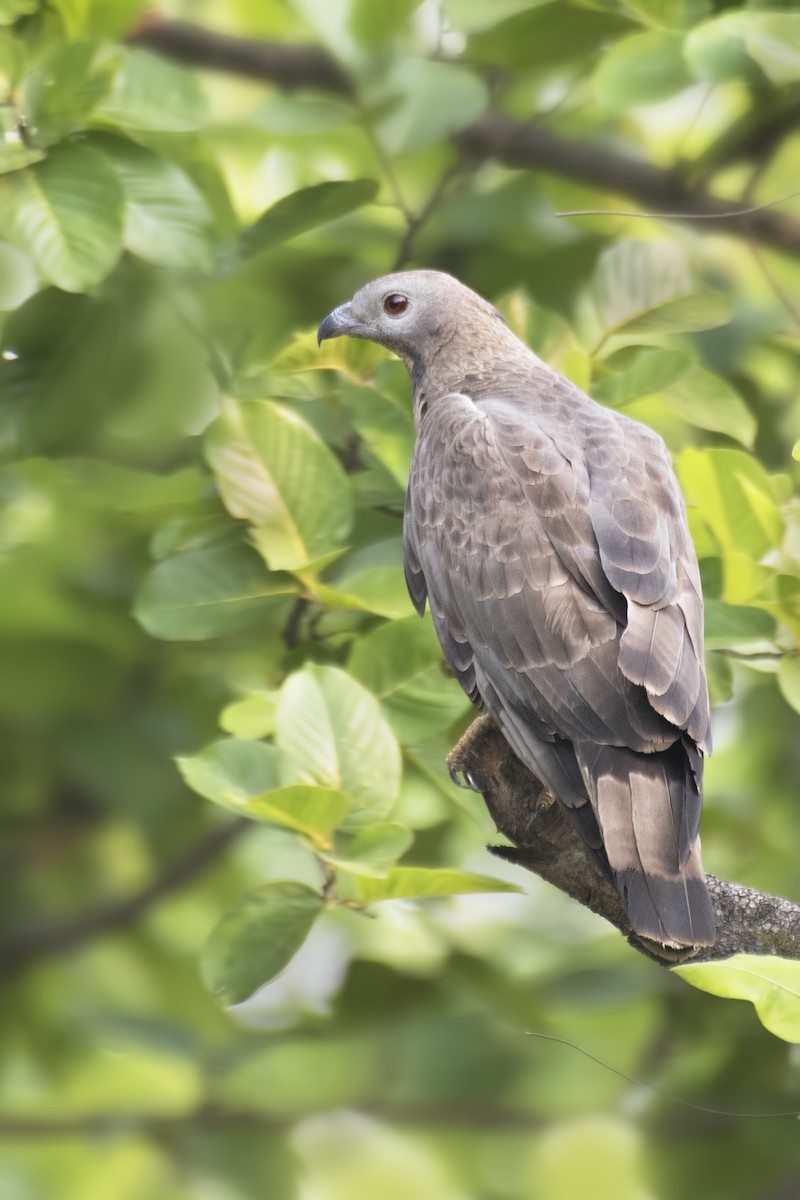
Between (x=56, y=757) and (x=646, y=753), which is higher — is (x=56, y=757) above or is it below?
below

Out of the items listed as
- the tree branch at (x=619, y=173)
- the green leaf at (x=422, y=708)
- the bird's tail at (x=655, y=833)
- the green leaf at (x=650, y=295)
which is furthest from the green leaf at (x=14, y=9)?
the bird's tail at (x=655, y=833)

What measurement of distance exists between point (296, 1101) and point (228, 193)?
2.72 m

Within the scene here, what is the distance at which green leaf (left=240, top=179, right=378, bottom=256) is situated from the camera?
3818mm

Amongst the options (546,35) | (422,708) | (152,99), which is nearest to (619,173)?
(546,35)

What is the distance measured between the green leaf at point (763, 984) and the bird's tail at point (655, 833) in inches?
4.7

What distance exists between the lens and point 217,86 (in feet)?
18.2

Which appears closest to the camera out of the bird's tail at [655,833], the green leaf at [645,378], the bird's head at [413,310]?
the bird's tail at [655,833]

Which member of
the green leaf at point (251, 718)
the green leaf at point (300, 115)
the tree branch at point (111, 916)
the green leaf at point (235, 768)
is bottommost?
the tree branch at point (111, 916)

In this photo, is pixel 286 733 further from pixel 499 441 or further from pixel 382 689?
pixel 499 441

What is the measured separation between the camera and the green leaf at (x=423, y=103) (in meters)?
4.12

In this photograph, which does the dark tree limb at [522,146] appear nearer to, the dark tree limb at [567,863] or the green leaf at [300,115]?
the green leaf at [300,115]

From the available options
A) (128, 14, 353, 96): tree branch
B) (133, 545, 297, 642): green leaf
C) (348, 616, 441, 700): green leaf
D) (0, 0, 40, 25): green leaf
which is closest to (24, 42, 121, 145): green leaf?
(0, 0, 40, 25): green leaf

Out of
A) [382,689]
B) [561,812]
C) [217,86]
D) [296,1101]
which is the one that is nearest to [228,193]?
[217,86]

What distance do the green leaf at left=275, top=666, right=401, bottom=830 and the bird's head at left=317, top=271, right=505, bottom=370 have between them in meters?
1.44
